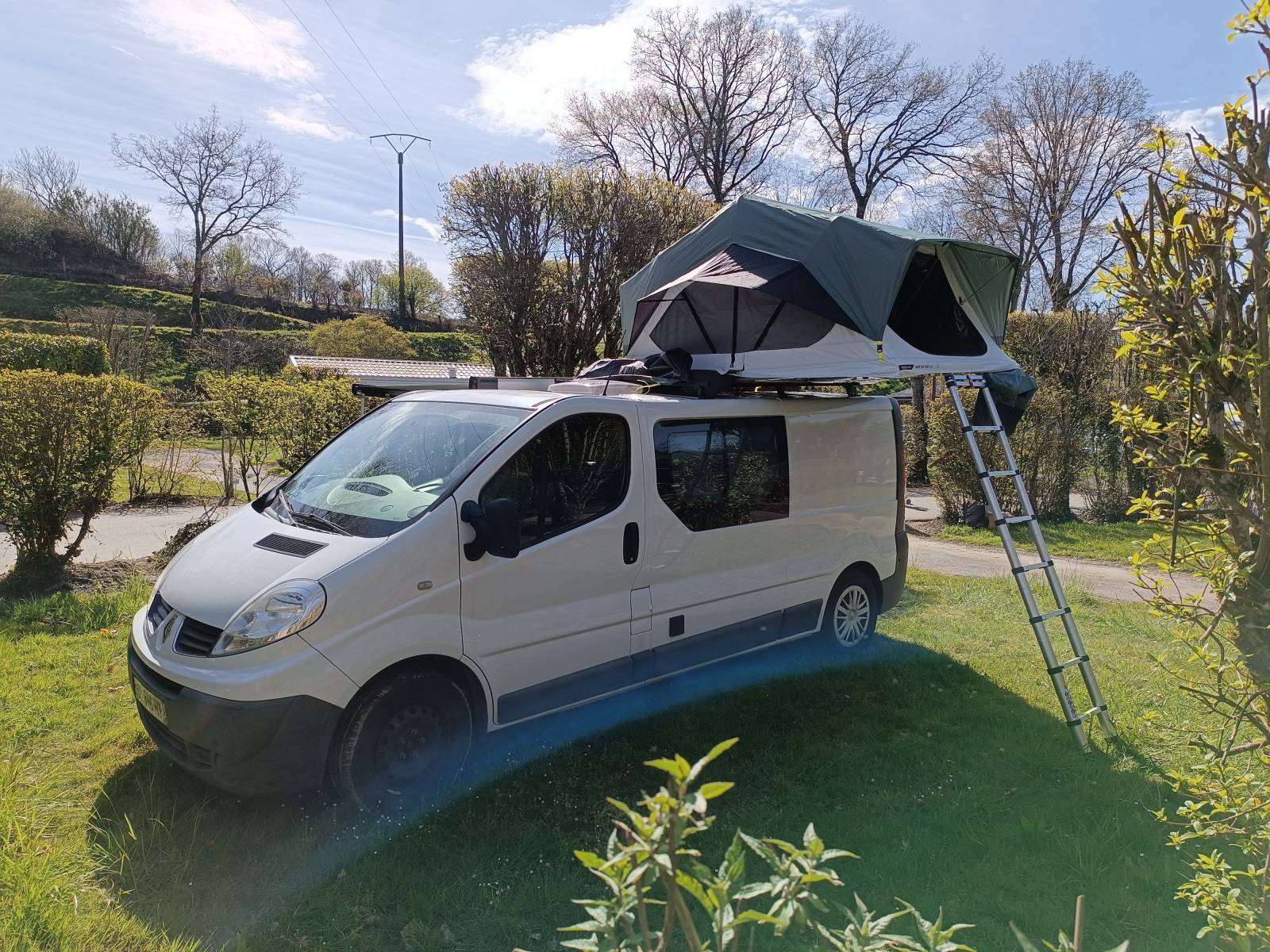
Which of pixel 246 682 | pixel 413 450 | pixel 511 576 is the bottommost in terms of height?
pixel 246 682

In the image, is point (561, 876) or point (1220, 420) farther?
point (561, 876)

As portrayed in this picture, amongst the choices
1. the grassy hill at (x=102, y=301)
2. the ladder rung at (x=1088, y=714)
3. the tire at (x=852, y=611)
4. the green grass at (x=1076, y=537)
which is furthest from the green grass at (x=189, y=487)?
the grassy hill at (x=102, y=301)

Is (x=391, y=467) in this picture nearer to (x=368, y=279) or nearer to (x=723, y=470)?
(x=723, y=470)

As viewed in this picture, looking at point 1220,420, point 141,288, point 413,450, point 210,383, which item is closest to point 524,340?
point 210,383

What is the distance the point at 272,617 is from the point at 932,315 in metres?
4.72

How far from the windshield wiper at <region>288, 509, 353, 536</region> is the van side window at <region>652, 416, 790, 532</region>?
1743mm

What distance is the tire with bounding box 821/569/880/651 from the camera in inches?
221

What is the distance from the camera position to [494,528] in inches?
139

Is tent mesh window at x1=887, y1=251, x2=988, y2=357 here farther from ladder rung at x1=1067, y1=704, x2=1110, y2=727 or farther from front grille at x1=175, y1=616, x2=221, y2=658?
front grille at x1=175, y1=616, x2=221, y2=658

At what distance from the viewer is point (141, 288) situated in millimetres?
45000

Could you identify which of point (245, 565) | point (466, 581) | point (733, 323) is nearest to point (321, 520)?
point (245, 565)

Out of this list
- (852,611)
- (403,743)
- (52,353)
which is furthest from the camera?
(52,353)

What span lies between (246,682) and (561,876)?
5.01ft

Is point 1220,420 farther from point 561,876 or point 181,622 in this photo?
point 181,622
